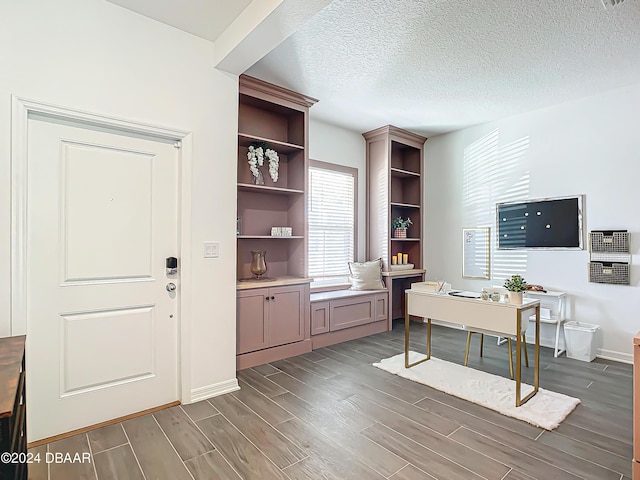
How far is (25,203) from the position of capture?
6.94ft

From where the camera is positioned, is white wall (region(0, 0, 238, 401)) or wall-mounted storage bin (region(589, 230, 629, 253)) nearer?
white wall (region(0, 0, 238, 401))

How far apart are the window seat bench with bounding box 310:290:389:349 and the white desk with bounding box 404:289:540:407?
108 cm

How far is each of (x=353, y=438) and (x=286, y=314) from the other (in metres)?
1.66

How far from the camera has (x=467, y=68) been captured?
10.8 feet

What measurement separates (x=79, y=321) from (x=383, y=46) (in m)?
3.11

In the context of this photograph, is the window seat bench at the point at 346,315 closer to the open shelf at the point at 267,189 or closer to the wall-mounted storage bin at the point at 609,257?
the open shelf at the point at 267,189

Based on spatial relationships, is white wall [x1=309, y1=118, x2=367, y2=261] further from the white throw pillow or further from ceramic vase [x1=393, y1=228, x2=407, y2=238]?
ceramic vase [x1=393, y1=228, x2=407, y2=238]

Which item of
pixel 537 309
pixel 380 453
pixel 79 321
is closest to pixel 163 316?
pixel 79 321

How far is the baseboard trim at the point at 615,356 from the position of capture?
12.0 ft

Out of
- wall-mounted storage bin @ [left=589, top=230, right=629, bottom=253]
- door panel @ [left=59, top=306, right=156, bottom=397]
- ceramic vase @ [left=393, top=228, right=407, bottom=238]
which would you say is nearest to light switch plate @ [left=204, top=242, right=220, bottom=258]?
door panel @ [left=59, top=306, right=156, bottom=397]

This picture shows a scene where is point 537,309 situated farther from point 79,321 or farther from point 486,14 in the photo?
point 79,321

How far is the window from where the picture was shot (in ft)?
15.6

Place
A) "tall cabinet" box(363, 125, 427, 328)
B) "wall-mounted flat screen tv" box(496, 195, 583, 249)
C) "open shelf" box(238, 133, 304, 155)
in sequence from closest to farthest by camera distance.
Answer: "open shelf" box(238, 133, 304, 155) → "wall-mounted flat screen tv" box(496, 195, 583, 249) → "tall cabinet" box(363, 125, 427, 328)

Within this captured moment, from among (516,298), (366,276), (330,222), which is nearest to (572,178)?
(516,298)
